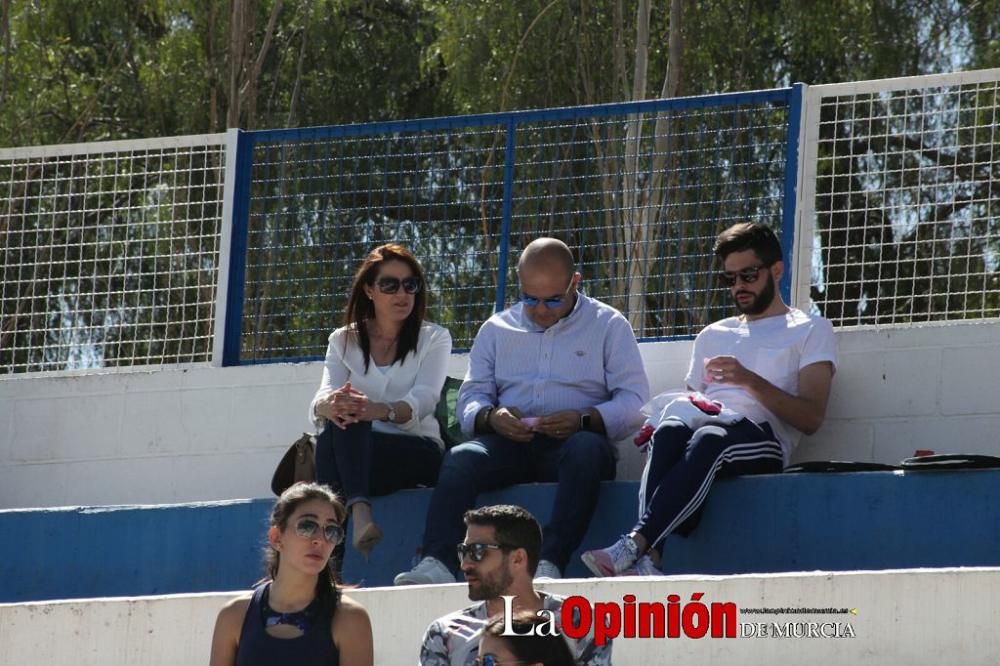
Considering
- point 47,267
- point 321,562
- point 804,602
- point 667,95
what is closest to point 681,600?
point 804,602

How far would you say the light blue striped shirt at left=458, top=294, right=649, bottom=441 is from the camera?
7.32m

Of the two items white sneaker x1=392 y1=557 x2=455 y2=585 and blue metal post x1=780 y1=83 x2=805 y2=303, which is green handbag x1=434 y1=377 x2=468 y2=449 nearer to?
white sneaker x1=392 y1=557 x2=455 y2=585

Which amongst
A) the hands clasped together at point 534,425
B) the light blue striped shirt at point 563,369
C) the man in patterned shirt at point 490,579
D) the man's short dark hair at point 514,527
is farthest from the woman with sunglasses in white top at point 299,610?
the light blue striped shirt at point 563,369

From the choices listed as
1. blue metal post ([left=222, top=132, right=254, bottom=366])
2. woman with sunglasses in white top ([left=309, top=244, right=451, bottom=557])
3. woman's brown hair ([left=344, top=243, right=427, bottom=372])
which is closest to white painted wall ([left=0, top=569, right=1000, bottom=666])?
woman with sunglasses in white top ([left=309, top=244, right=451, bottom=557])

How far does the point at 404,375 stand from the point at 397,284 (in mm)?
348

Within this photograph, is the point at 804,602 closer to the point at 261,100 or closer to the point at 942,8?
the point at 942,8

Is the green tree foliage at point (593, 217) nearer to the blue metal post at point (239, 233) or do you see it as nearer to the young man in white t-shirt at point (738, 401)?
the blue metal post at point (239, 233)

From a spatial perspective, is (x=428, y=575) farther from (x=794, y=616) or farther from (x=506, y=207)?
(x=506, y=207)

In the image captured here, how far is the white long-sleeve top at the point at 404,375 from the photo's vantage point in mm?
7430

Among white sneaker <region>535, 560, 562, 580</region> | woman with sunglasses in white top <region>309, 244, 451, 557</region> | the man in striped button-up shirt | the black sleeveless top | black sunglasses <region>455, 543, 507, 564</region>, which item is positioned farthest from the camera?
woman with sunglasses in white top <region>309, 244, 451, 557</region>

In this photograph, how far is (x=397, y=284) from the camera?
24.6 ft

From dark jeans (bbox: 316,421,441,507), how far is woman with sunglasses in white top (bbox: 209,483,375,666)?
1.30 meters

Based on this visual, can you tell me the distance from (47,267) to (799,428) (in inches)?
154

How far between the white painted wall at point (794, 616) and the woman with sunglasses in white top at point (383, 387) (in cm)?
91
